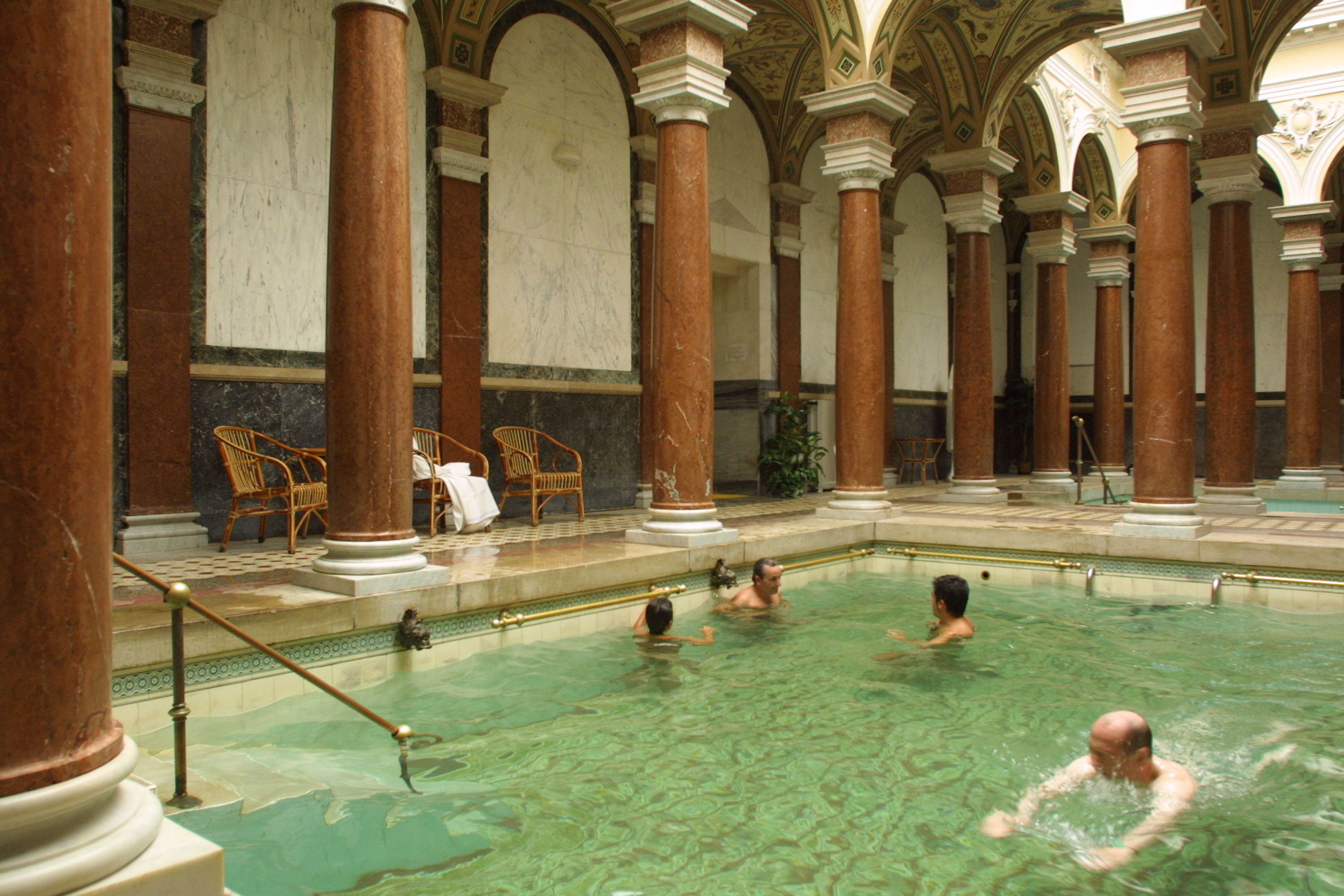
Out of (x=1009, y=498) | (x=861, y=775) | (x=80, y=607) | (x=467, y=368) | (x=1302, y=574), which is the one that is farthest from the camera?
(x=1009, y=498)

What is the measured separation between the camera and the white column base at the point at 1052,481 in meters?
14.4

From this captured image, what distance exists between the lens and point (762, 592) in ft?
22.6

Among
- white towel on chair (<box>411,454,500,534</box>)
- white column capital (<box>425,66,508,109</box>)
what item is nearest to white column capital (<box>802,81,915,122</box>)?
white column capital (<box>425,66,508,109</box>)

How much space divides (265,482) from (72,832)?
6.66m

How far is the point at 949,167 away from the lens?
1274cm

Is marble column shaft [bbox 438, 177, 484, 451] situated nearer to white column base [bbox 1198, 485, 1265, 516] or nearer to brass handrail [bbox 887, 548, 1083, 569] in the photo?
brass handrail [bbox 887, 548, 1083, 569]

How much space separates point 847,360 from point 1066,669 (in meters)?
4.84

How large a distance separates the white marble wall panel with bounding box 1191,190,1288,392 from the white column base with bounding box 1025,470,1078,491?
7.49 m

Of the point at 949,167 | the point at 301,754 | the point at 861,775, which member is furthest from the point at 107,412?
the point at 949,167

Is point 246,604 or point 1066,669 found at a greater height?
point 246,604

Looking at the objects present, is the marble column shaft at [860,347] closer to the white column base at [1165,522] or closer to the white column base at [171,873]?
the white column base at [1165,522]

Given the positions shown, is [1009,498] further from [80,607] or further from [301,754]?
[80,607]

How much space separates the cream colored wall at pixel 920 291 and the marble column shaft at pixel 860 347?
748 centimetres

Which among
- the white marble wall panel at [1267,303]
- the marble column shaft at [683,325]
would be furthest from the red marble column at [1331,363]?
the marble column shaft at [683,325]
